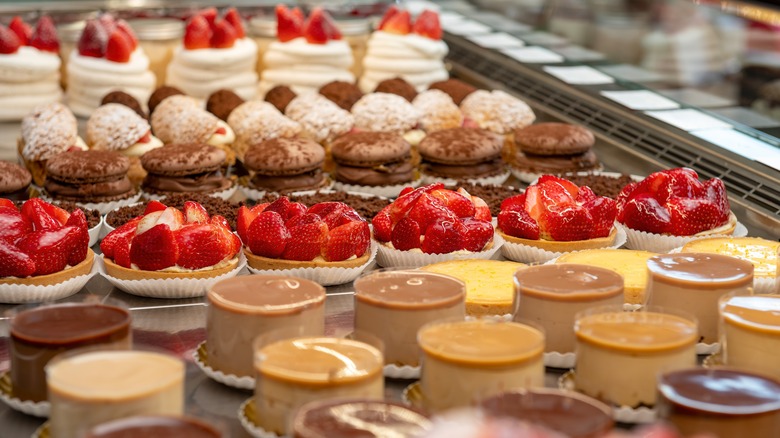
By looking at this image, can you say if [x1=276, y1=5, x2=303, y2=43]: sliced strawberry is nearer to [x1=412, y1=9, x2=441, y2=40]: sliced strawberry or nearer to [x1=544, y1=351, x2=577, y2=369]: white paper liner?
[x1=412, y1=9, x2=441, y2=40]: sliced strawberry

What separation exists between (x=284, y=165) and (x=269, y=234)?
105 centimetres

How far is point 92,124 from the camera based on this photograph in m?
4.40

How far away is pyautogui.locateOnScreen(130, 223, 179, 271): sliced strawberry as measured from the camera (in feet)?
9.86

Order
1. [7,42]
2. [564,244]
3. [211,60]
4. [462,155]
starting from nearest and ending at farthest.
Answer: [564,244], [462,155], [7,42], [211,60]

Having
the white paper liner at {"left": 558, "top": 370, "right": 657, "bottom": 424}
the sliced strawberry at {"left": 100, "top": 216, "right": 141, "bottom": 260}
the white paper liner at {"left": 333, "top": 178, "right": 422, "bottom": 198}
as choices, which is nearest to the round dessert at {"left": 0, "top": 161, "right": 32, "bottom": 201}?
the sliced strawberry at {"left": 100, "top": 216, "right": 141, "bottom": 260}

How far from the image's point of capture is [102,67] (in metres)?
5.15

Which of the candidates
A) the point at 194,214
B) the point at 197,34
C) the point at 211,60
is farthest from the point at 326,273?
the point at 197,34

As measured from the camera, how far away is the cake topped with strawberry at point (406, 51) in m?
5.59

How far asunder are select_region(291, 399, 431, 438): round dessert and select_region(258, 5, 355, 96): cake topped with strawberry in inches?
145

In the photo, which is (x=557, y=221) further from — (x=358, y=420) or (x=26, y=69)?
(x=26, y=69)

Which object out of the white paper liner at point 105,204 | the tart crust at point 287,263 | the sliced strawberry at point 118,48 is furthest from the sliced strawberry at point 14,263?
the sliced strawberry at point 118,48

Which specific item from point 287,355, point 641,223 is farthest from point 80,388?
point 641,223

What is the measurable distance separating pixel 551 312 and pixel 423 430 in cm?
79

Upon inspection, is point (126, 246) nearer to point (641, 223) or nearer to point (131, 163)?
point (131, 163)
